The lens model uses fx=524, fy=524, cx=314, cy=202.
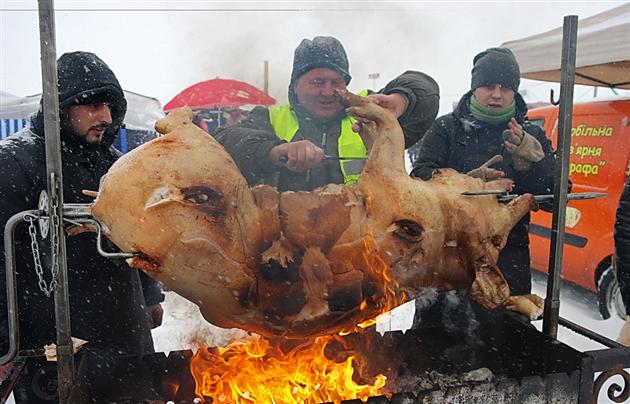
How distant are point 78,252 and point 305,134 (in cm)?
127

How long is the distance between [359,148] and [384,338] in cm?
98

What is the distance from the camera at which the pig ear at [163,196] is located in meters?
1.68

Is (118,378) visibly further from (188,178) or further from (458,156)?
(458,156)

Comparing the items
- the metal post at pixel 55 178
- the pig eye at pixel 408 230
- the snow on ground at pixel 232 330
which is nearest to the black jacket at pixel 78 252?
the metal post at pixel 55 178

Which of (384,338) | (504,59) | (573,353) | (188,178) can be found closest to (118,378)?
(188,178)

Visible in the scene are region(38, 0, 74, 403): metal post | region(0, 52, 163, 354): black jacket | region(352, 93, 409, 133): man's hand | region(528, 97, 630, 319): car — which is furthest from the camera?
region(528, 97, 630, 319): car

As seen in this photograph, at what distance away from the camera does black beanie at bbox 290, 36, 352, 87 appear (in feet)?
8.97

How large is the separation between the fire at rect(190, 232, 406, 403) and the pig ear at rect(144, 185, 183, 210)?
72cm

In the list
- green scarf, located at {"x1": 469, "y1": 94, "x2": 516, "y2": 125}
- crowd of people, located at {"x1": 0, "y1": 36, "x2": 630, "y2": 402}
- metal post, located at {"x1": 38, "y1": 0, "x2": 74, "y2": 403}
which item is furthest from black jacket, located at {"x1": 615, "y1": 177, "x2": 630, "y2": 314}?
metal post, located at {"x1": 38, "y1": 0, "x2": 74, "y2": 403}

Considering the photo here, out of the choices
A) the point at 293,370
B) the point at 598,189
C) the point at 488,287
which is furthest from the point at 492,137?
the point at 598,189

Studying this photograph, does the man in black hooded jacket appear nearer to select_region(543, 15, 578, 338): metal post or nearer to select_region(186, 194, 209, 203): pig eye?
select_region(186, 194, 209, 203): pig eye

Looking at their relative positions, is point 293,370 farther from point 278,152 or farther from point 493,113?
point 493,113

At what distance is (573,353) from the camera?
2033 mm

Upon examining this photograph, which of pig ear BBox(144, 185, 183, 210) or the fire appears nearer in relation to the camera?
pig ear BBox(144, 185, 183, 210)
